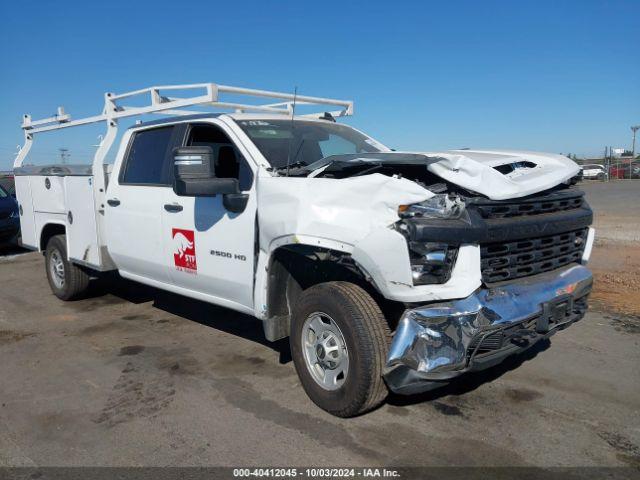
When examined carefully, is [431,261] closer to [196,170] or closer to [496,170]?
[496,170]

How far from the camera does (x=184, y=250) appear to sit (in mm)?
4762

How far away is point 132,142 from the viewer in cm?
564

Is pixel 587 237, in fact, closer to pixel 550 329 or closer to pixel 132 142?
pixel 550 329

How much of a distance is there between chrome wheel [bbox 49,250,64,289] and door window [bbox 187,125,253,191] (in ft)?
10.3

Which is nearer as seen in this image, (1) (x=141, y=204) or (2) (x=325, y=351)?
(2) (x=325, y=351)

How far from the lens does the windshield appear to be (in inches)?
173

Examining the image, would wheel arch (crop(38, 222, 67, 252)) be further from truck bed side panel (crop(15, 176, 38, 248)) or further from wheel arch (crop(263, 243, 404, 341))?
wheel arch (crop(263, 243, 404, 341))

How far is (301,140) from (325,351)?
2.02 m

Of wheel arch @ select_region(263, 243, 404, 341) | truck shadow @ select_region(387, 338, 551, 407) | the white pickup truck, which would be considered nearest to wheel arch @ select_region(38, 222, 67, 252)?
the white pickup truck

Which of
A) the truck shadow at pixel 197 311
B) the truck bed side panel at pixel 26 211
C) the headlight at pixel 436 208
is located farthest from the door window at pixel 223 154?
the truck bed side panel at pixel 26 211

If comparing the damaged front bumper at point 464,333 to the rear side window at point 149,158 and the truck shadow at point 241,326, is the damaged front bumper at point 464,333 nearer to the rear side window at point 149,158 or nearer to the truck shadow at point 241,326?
the truck shadow at point 241,326

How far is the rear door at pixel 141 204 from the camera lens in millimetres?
5062

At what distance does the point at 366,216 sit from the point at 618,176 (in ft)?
139

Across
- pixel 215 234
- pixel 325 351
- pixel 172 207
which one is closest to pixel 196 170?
pixel 215 234
